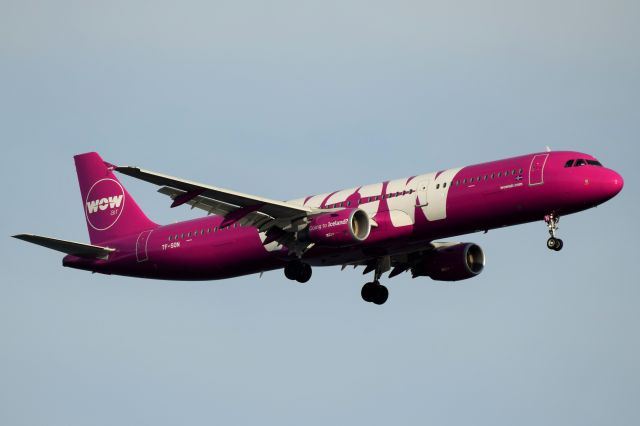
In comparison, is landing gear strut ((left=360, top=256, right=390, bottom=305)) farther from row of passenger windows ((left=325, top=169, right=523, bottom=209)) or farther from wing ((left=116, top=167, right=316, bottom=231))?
wing ((left=116, top=167, right=316, bottom=231))

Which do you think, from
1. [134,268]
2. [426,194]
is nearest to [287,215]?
[426,194]

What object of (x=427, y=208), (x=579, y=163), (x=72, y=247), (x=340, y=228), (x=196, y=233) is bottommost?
(x=72, y=247)

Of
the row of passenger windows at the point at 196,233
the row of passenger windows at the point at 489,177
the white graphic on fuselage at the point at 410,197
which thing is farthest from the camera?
the row of passenger windows at the point at 196,233

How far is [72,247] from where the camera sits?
2307 inches

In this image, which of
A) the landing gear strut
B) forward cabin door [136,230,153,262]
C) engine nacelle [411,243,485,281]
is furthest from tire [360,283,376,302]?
forward cabin door [136,230,153,262]

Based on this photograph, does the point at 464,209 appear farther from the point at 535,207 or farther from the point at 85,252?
the point at 85,252

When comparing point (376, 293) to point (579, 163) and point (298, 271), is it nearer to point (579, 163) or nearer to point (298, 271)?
point (298, 271)

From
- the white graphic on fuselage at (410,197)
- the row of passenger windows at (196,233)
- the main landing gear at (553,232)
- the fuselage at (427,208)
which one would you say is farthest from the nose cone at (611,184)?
the row of passenger windows at (196,233)

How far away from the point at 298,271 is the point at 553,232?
36.4 feet

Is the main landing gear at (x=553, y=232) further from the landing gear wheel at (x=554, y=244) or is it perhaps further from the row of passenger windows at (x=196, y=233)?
the row of passenger windows at (x=196, y=233)

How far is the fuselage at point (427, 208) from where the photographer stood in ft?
165

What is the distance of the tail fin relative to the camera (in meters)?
61.5

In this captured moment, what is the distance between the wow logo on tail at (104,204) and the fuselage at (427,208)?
558 cm

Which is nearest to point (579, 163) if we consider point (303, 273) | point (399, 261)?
point (399, 261)
